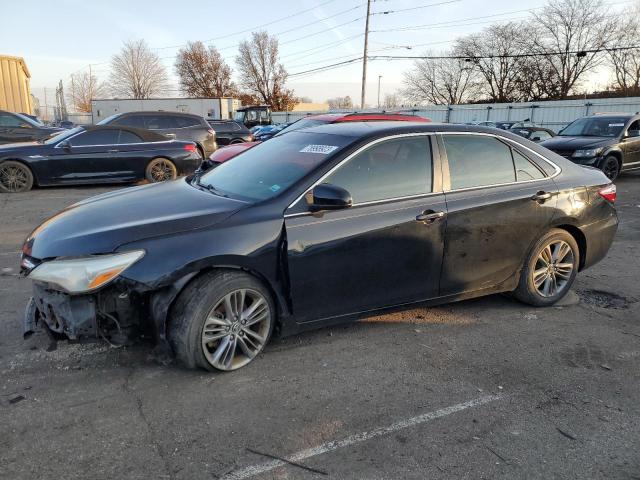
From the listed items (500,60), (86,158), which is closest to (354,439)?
(86,158)

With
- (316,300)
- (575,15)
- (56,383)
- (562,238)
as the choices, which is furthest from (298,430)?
(575,15)

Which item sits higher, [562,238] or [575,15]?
[575,15]

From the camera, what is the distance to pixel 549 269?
4.52 meters

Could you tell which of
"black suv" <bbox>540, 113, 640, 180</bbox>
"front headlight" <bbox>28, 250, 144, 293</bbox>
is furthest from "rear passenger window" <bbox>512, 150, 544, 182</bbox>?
"black suv" <bbox>540, 113, 640, 180</bbox>

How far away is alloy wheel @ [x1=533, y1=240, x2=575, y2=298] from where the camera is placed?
176 inches

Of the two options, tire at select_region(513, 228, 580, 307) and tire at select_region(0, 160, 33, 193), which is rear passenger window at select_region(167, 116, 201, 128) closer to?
tire at select_region(0, 160, 33, 193)

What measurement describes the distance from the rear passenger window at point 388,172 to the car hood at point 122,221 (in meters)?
0.81

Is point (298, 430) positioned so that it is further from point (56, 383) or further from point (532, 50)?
point (532, 50)

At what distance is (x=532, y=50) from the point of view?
187 ft

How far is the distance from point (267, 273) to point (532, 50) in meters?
63.1

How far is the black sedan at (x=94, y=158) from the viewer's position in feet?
33.0

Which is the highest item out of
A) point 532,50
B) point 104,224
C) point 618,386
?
point 532,50

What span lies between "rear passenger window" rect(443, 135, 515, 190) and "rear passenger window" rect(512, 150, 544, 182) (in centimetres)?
6

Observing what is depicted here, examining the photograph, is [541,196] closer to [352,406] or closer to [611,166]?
[352,406]
